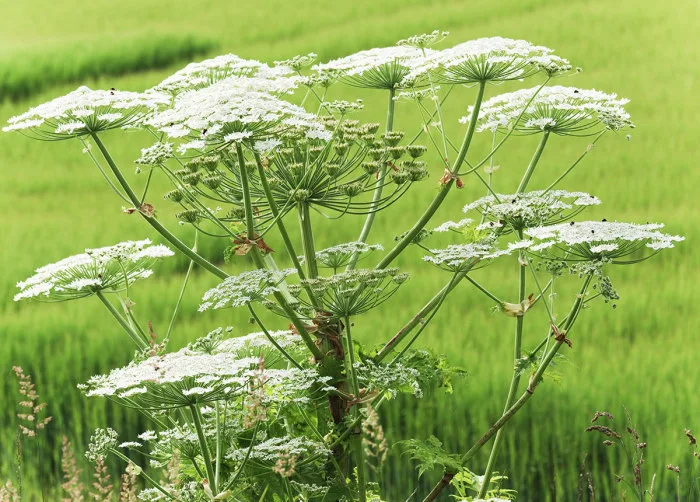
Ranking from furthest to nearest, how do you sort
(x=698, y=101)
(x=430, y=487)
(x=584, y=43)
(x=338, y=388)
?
(x=584, y=43), (x=698, y=101), (x=430, y=487), (x=338, y=388)

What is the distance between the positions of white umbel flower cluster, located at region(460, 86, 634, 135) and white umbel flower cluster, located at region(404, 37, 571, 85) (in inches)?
4.4

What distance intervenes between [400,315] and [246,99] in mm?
3283

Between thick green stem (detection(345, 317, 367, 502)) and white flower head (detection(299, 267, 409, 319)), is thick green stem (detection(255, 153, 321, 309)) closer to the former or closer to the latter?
white flower head (detection(299, 267, 409, 319))

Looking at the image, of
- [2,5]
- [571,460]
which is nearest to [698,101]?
[571,460]

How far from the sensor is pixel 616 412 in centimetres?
501

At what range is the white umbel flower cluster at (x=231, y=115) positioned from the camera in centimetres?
269

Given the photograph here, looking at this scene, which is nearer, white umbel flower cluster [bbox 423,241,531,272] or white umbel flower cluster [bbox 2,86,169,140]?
white umbel flower cluster [bbox 2,86,169,140]

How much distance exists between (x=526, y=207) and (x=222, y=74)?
1118mm

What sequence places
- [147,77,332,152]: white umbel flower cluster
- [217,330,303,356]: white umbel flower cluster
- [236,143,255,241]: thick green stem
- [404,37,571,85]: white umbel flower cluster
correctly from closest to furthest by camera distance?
[147,77,332,152]: white umbel flower cluster
[236,143,255,241]: thick green stem
[404,37,571,85]: white umbel flower cluster
[217,330,303,356]: white umbel flower cluster

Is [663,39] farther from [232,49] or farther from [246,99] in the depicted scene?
[246,99]

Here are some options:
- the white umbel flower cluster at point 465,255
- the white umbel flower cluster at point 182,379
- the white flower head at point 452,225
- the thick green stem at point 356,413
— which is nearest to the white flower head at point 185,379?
the white umbel flower cluster at point 182,379

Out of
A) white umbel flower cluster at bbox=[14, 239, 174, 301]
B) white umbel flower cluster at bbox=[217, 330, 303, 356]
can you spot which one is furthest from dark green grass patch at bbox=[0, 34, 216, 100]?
white umbel flower cluster at bbox=[217, 330, 303, 356]

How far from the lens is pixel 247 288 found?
2.93 metres

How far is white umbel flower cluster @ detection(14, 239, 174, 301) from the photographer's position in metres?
3.28
